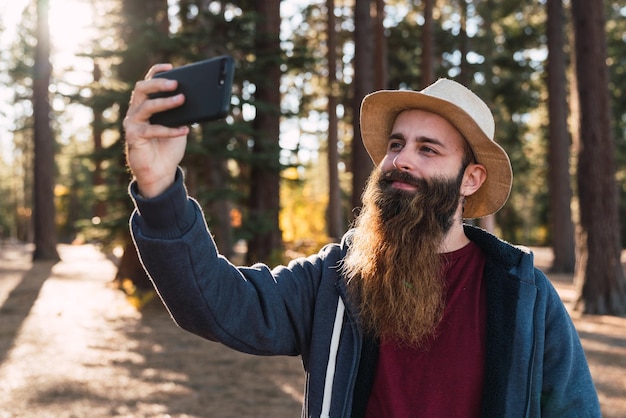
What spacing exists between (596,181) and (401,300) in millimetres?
9903

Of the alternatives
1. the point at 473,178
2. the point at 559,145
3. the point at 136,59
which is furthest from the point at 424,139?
the point at 559,145

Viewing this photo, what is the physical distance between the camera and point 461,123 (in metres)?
2.67

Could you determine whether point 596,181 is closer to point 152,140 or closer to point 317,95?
point 152,140

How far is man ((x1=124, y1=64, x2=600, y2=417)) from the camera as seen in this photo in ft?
6.60

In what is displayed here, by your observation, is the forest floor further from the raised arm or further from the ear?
the raised arm

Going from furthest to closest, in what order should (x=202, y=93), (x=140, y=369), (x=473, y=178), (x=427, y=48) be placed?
(x=427, y=48) < (x=140, y=369) < (x=473, y=178) < (x=202, y=93)

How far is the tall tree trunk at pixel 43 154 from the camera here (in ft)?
72.5

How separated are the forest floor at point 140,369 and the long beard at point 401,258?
415cm

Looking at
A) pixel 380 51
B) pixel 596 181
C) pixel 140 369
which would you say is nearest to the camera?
pixel 140 369

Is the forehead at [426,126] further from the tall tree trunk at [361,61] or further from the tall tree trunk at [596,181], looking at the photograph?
the tall tree trunk at [361,61]

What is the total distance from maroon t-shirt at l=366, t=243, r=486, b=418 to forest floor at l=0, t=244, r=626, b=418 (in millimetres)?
Answer: 4207

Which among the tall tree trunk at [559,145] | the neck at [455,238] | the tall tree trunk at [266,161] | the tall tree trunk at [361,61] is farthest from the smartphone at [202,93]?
the tall tree trunk at [559,145]

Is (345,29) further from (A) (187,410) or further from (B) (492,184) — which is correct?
(B) (492,184)

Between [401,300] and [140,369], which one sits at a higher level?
[401,300]
